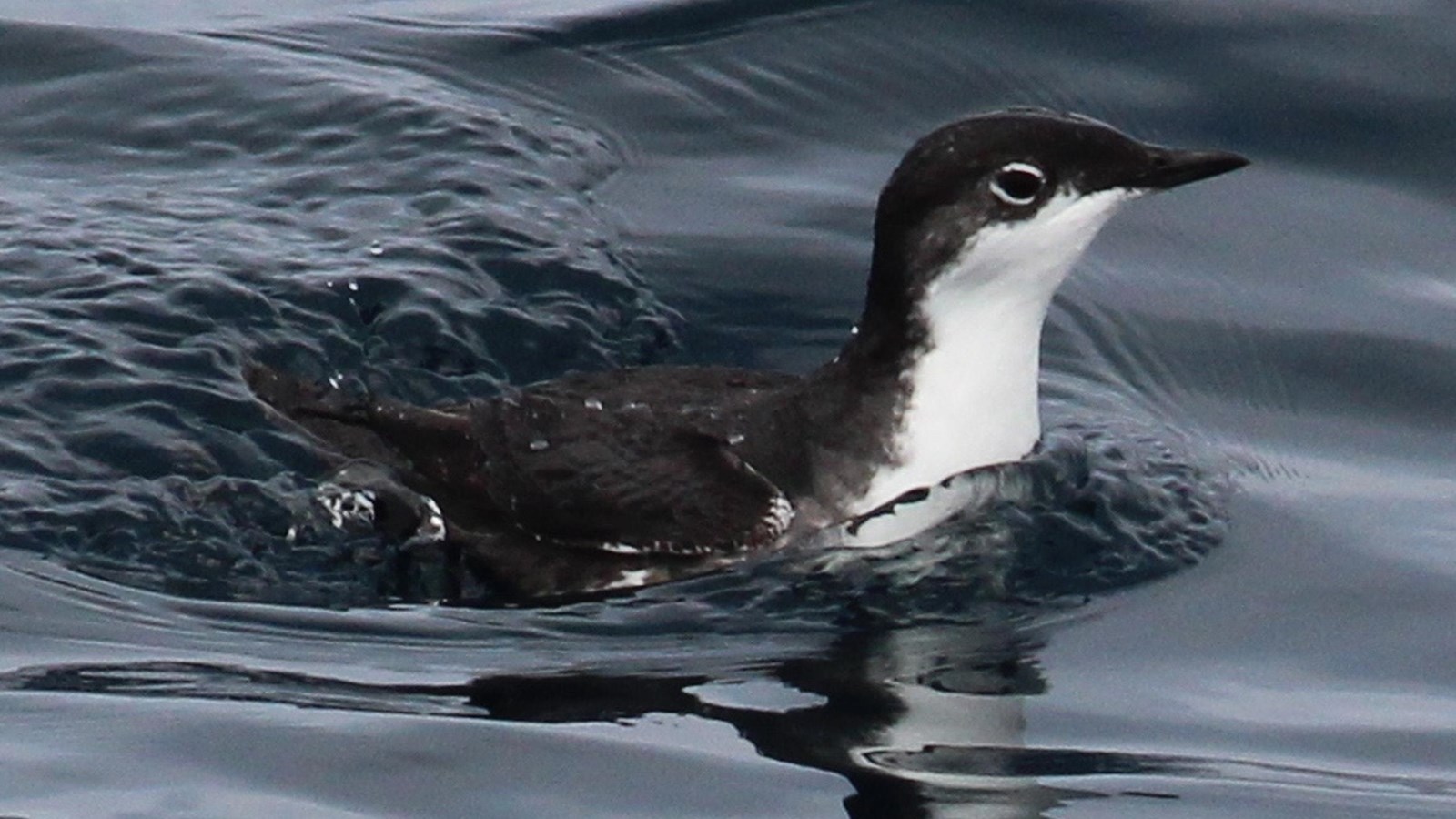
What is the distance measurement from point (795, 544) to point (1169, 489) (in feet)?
3.97

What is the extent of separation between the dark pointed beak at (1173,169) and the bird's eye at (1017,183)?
25 cm

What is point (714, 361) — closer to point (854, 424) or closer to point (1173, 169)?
point (854, 424)

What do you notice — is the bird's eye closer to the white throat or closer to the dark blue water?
the white throat

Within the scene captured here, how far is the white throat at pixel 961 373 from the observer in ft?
Result: 23.7

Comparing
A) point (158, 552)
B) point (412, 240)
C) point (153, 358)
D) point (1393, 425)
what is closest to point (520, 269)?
point (412, 240)

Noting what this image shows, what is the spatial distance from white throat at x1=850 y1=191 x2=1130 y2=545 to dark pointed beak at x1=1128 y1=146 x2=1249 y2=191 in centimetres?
21

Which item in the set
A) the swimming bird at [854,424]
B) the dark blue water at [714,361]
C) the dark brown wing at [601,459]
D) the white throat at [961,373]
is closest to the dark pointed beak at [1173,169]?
the swimming bird at [854,424]

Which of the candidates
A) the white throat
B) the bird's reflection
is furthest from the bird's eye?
the bird's reflection

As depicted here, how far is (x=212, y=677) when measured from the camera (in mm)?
6312

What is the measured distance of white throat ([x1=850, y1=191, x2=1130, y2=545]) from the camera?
7230 mm

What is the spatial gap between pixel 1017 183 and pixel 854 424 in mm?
753

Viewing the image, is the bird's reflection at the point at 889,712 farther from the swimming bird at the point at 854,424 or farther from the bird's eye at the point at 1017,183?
the bird's eye at the point at 1017,183

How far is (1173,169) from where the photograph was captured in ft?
23.2

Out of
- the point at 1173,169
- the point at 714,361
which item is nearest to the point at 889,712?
the point at 1173,169
